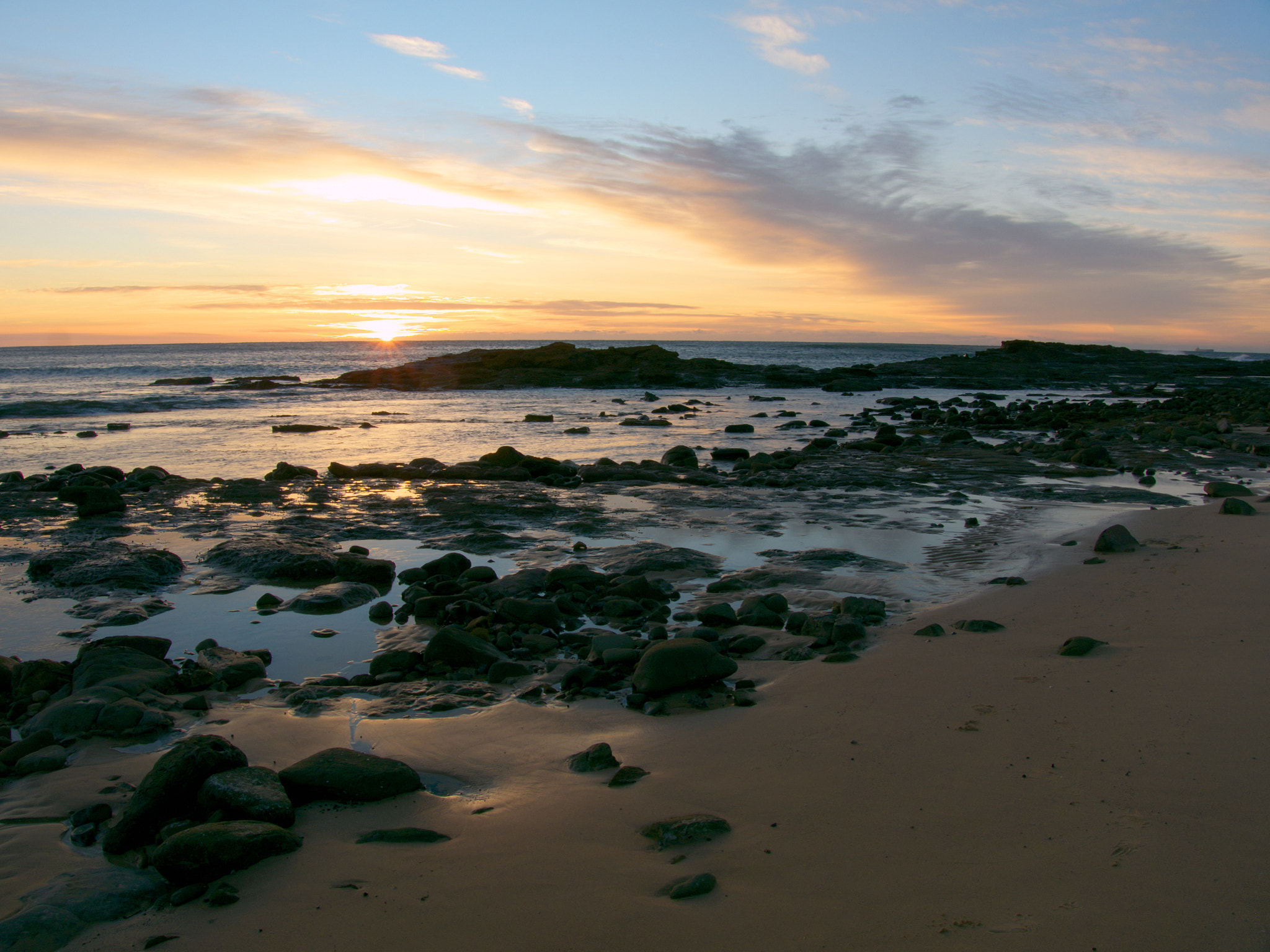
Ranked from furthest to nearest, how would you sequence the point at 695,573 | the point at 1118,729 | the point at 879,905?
the point at 695,573 → the point at 1118,729 → the point at 879,905

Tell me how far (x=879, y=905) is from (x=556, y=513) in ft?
28.8

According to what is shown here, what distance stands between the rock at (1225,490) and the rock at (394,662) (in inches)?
443

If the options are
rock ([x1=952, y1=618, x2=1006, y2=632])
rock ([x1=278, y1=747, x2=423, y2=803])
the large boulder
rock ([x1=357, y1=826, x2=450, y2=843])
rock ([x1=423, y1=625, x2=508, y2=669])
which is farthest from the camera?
rock ([x1=952, y1=618, x2=1006, y2=632])

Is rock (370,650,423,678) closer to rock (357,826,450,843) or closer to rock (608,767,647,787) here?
rock (357,826,450,843)

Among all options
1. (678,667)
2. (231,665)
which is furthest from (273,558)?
(678,667)

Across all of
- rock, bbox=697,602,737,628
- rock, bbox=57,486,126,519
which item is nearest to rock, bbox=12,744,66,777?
rock, bbox=697,602,737,628

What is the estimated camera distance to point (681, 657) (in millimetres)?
5109

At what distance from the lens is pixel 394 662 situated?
5512 millimetres

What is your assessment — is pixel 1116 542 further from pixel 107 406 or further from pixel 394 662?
pixel 107 406

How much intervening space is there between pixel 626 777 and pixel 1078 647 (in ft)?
11.3

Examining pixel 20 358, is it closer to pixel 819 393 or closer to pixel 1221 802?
pixel 819 393

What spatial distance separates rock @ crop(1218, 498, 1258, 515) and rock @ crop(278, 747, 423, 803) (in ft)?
32.5

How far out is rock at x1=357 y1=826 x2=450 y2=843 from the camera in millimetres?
3418

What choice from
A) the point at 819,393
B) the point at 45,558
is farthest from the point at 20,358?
the point at 45,558
